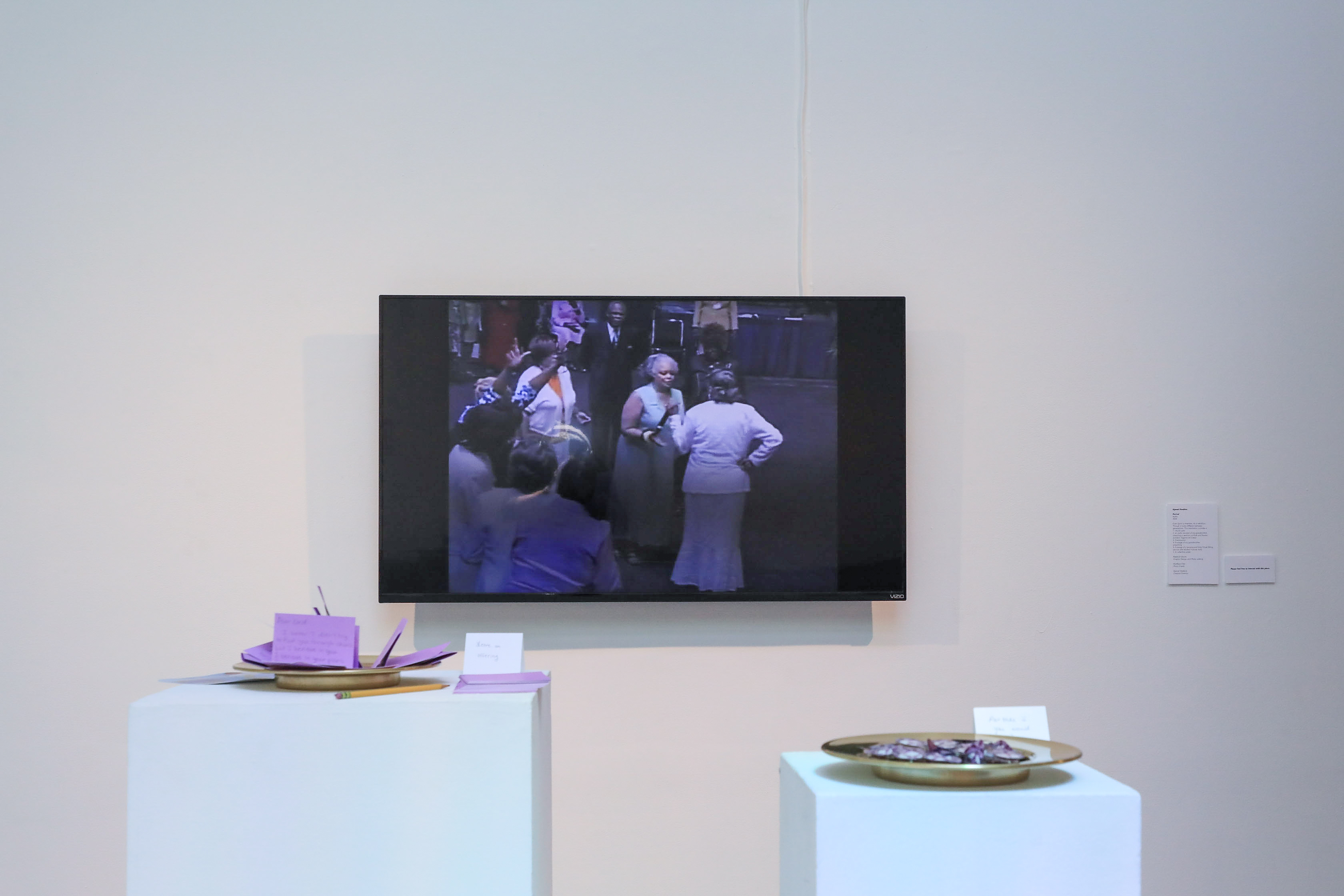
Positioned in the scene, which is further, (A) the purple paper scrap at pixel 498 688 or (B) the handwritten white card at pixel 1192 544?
(B) the handwritten white card at pixel 1192 544

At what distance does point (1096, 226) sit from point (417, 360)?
1959 millimetres

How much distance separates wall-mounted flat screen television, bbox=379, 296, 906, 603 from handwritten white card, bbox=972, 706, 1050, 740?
1.17 meters

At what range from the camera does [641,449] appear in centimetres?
284

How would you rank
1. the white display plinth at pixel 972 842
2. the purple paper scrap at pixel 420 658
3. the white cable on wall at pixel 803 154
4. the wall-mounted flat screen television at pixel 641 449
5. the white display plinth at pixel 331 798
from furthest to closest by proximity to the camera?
the white cable on wall at pixel 803 154 < the wall-mounted flat screen television at pixel 641 449 < the purple paper scrap at pixel 420 658 < the white display plinth at pixel 331 798 < the white display plinth at pixel 972 842

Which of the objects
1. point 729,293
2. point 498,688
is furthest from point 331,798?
point 729,293

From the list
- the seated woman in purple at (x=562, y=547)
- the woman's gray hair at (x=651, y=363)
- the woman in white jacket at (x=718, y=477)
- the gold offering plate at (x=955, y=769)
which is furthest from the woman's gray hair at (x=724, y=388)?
the gold offering plate at (x=955, y=769)

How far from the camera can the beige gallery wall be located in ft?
9.37

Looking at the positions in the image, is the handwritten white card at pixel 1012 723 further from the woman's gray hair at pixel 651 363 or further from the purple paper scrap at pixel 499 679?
the woman's gray hair at pixel 651 363

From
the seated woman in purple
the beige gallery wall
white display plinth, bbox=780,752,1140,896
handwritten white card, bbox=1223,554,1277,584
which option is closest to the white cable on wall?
the beige gallery wall

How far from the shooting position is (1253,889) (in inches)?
117

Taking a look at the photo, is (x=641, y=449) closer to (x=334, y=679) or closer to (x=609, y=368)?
(x=609, y=368)

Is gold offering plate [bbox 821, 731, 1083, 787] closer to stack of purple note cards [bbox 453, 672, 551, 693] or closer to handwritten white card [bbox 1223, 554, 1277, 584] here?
stack of purple note cards [bbox 453, 672, 551, 693]

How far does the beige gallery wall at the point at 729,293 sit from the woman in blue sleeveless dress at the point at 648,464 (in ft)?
1.01

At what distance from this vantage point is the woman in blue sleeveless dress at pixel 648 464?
9.27 ft
